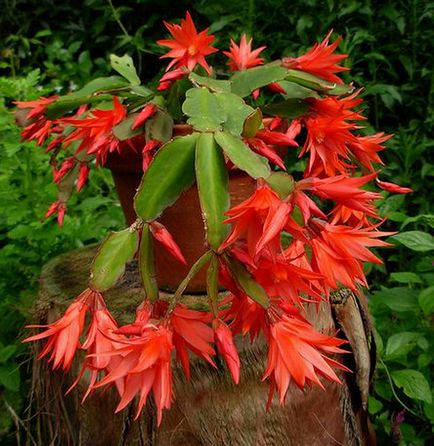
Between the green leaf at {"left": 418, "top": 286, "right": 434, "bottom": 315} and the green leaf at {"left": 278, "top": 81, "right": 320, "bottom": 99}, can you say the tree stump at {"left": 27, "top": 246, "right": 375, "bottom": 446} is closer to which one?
the green leaf at {"left": 418, "top": 286, "right": 434, "bottom": 315}

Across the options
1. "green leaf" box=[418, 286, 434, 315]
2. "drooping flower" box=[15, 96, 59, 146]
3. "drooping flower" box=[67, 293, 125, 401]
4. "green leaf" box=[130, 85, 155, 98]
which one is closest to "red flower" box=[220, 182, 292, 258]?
"drooping flower" box=[67, 293, 125, 401]

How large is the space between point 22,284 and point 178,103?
82cm

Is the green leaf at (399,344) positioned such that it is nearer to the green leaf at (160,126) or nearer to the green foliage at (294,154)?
the green foliage at (294,154)

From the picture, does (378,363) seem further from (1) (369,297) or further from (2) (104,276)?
(2) (104,276)

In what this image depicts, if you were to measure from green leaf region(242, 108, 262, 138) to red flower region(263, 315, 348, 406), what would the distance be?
12.2 inches

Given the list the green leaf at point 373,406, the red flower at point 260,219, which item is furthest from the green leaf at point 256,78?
the green leaf at point 373,406

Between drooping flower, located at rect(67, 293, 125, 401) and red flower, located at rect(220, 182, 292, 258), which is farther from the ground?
red flower, located at rect(220, 182, 292, 258)

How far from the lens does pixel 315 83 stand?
3.94 feet

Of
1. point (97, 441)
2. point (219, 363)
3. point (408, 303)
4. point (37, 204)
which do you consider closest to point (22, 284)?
point (37, 204)

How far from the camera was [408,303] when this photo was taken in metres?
1.59

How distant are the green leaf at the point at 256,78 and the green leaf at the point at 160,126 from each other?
0.15 metres

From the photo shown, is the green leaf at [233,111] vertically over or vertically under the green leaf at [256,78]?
over

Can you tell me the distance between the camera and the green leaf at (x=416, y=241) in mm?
1417

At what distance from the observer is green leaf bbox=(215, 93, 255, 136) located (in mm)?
1037
